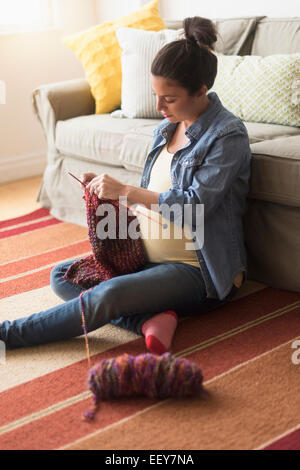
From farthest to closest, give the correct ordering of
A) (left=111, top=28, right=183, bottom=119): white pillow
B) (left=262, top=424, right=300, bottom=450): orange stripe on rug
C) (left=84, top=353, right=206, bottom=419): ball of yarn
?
1. (left=111, top=28, right=183, bottom=119): white pillow
2. (left=84, top=353, right=206, bottom=419): ball of yarn
3. (left=262, top=424, right=300, bottom=450): orange stripe on rug

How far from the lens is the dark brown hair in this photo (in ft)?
5.44

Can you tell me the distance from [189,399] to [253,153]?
32.8 inches

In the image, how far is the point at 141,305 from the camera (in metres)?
1.70

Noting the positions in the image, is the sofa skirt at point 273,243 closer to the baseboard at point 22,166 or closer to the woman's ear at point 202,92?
the woman's ear at point 202,92

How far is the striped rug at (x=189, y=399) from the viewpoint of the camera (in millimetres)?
1349

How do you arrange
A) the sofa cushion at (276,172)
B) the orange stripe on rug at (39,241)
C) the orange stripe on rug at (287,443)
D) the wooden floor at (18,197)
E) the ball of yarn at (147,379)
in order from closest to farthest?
the orange stripe on rug at (287,443), the ball of yarn at (147,379), the sofa cushion at (276,172), the orange stripe on rug at (39,241), the wooden floor at (18,197)

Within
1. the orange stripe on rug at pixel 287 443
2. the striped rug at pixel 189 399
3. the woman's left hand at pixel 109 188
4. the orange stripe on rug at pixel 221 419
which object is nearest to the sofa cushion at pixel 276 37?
the striped rug at pixel 189 399

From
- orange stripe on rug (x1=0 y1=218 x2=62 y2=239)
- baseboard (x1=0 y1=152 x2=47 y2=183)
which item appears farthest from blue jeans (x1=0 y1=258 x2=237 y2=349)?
baseboard (x1=0 y1=152 x2=47 y2=183)

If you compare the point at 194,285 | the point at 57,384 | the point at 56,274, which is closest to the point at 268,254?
the point at 194,285

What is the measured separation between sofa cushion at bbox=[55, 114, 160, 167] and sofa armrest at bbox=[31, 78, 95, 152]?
0.05 meters

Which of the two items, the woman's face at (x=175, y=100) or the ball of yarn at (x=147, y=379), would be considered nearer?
the ball of yarn at (x=147, y=379)

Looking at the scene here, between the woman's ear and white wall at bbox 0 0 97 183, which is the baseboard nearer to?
white wall at bbox 0 0 97 183

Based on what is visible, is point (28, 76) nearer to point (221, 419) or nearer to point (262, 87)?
point (262, 87)

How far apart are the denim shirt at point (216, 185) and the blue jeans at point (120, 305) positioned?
7 centimetres
